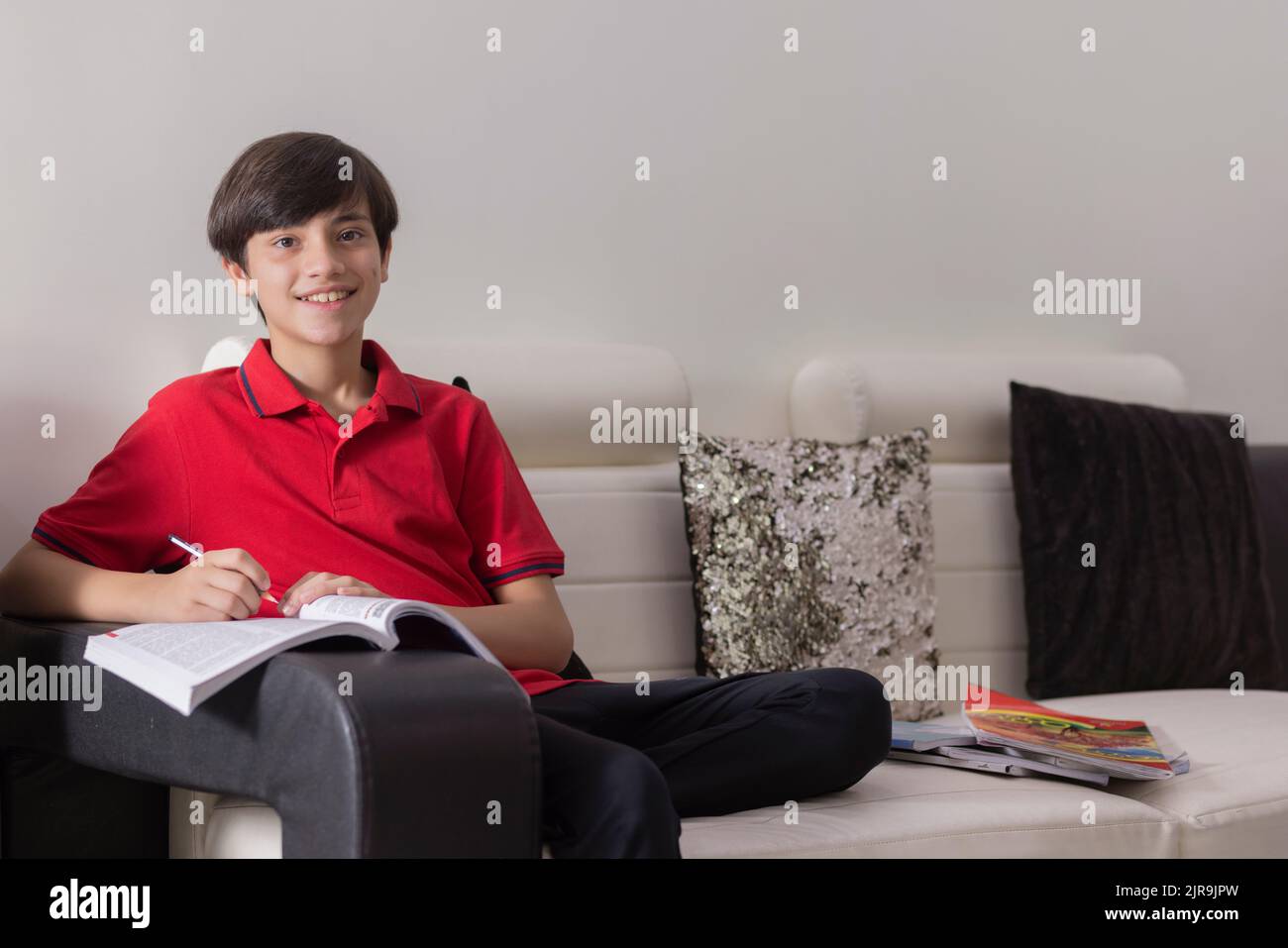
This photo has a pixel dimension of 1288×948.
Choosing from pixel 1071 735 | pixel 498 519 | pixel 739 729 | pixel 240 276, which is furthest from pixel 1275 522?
pixel 240 276

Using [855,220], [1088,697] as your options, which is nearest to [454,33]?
[855,220]

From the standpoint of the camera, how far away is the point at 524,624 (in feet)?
4.41

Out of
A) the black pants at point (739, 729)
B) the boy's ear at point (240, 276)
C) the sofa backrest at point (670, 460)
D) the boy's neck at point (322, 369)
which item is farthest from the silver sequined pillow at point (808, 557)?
the boy's ear at point (240, 276)

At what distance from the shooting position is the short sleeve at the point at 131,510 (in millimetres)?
1287

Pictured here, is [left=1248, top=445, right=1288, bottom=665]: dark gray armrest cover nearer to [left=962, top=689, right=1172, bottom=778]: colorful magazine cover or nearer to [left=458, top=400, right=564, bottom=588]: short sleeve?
[left=962, top=689, right=1172, bottom=778]: colorful magazine cover

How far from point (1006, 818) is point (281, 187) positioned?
3.35 feet

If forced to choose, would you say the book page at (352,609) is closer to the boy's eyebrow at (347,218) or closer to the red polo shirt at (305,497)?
the red polo shirt at (305,497)

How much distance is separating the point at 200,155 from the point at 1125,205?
5.62ft

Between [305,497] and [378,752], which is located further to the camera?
[305,497]

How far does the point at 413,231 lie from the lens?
2041 mm

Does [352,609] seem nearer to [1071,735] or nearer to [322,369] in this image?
[322,369]

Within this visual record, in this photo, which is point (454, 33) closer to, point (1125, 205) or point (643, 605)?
point (643, 605)

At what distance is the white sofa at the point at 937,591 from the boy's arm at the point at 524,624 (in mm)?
236

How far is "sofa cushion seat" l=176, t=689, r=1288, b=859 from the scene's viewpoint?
1195 mm
